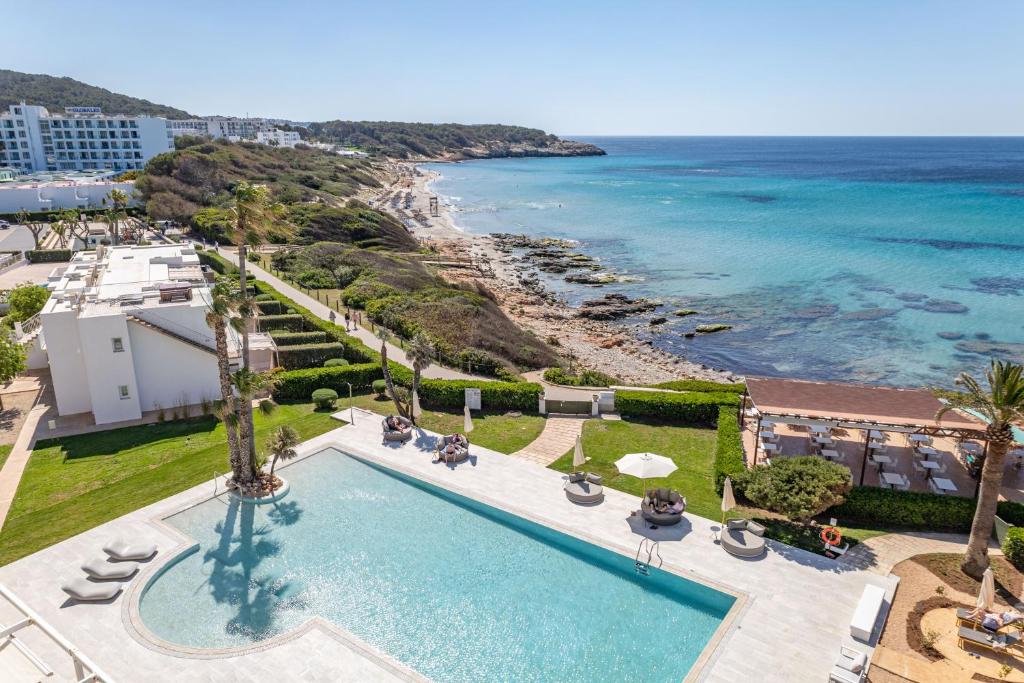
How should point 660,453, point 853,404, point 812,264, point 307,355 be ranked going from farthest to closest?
1. point 812,264
2. point 307,355
3. point 660,453
4. point 853,404

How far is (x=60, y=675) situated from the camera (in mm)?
12789

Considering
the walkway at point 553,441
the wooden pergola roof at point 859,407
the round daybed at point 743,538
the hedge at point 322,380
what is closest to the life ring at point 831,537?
the round daybed at point 743,538

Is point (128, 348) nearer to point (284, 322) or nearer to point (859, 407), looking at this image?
point (284, 322)

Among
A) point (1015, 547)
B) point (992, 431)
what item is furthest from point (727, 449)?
point (1015, 547)

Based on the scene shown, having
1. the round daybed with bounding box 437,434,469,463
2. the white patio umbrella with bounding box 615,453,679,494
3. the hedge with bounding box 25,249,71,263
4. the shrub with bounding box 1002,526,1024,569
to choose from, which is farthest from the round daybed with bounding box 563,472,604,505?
the hedge with bounding box 25,249,71,263

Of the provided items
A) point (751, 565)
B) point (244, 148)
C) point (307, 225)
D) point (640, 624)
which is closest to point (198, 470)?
point (640, 624)

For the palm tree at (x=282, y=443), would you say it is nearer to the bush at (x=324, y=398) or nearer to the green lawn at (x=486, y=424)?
the green lawn at (x=486, y=424)

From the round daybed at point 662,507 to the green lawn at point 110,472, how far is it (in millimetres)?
13712

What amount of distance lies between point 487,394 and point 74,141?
428ft

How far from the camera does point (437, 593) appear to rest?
15758mm

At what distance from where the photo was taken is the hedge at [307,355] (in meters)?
32.4

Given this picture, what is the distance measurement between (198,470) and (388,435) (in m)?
6.78

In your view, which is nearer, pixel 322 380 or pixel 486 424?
pixel 486 424

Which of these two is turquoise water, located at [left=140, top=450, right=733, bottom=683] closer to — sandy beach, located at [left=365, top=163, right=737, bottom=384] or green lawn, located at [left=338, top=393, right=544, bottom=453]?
green lawn, located at [left=338, top=393, right=544, bottom=453]
